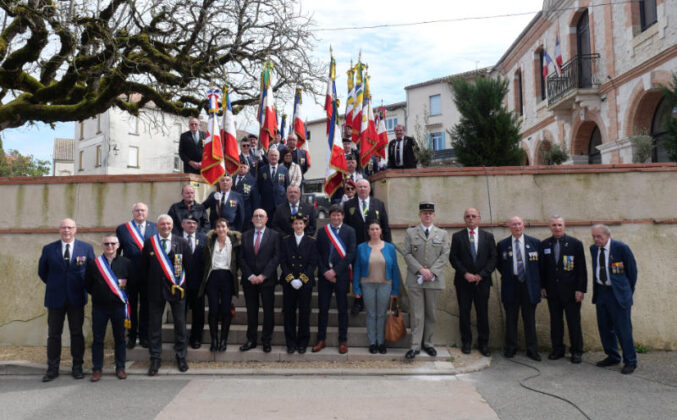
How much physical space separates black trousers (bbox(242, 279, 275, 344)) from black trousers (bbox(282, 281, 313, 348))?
0.64 feet

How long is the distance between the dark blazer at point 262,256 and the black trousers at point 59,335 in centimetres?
219

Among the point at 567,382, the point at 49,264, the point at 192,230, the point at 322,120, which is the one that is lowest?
the point at 567,382

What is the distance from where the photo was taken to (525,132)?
2469 centimetres

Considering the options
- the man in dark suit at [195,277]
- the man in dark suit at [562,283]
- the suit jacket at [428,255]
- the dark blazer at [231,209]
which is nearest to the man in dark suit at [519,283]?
the man in dark suit at [562,283]

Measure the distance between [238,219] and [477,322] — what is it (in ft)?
13.5

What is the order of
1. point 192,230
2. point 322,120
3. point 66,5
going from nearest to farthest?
point 192,230, point 66,5, point 322,120

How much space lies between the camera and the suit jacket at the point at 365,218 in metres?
7.40

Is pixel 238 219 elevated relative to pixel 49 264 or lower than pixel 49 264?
elevated

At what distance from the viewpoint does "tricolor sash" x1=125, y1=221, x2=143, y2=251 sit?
22.3 feet

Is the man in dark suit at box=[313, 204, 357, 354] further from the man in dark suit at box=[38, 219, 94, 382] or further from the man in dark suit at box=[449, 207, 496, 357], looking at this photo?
the man in dark suit at box=[38, 219, 94, 382]

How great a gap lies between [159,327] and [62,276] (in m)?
1.40

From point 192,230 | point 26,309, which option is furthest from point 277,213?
point 26,309

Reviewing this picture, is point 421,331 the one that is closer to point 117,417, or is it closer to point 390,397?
point 390,397

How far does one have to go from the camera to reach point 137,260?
22.1ft
